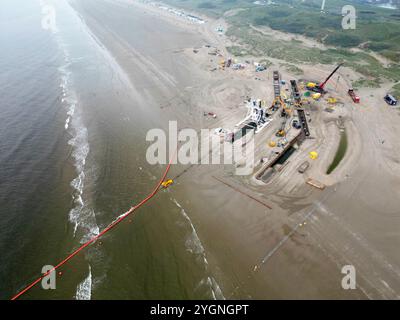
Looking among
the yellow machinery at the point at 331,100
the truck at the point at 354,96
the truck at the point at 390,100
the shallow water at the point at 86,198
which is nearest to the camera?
the shallow water at the point at 86,198

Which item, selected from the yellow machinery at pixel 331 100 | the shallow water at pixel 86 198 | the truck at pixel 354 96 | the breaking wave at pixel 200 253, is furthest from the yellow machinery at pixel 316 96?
the breaking wave at pixel 200 253

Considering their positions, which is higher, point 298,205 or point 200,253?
point 298,205

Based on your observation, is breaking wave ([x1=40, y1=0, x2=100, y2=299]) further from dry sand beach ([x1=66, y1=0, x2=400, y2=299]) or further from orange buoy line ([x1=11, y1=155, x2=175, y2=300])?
dry sand beach ([x1=66, y1=0, x2=400, y2=299])

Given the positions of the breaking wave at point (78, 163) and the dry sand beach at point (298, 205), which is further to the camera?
the breaking wave at point (78, 163)

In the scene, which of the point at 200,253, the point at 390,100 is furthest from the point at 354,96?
the point at 200,253

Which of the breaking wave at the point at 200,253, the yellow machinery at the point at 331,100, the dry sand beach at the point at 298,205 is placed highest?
the yellow machinery at the point at 331,100

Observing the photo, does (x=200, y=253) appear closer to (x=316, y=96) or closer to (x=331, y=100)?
(x=316, y=96)

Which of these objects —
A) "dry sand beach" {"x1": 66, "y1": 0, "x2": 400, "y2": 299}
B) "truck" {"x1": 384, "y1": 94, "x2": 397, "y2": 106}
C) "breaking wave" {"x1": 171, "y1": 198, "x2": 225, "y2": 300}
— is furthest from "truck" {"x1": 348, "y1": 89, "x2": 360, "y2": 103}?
"breaking wave" {"x1": 171, "y1": 198, "x2": 225, "y2": 300}

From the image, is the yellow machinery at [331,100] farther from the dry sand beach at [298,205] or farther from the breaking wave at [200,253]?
the breaking wave at [200,253]

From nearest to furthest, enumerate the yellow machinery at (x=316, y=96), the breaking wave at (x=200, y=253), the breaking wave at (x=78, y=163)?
the breaking wave at (x=200, y=253), the breaking wave at (x=78, y=163), the yellow machinery at (x=316, y=96)
